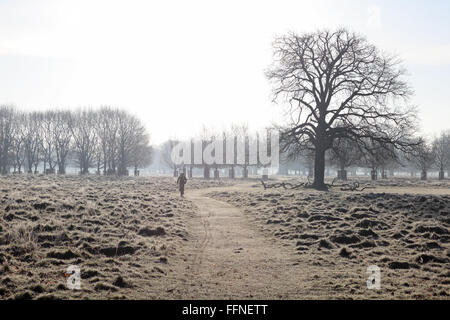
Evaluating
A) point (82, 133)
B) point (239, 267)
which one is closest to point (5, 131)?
point (82, 133)

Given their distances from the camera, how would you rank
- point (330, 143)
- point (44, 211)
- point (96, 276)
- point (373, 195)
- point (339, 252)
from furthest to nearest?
point (330, 143), point (373, 195), point (44, 211), point (339, 252), point (96, 276)

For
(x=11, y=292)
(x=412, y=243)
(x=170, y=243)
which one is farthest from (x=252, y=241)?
(x=11, y=292)

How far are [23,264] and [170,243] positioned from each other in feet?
16.9

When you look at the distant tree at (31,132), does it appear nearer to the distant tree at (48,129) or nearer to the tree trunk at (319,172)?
the distant tree at (48,129)

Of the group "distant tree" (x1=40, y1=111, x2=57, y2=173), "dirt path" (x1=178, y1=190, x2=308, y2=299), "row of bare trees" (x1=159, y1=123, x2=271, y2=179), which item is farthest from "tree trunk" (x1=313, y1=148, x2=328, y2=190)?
"distant tree" (x1=40, y1=111, x2=57, y2=173)

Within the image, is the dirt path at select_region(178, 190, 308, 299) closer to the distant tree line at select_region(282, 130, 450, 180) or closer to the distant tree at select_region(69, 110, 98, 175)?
the distant tree line at select_region(282, 130, 450, 180)

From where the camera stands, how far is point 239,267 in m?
11.0

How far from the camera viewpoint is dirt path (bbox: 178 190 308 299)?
28.8ft

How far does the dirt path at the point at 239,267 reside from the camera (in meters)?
8.79

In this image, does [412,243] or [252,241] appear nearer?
[412,243]

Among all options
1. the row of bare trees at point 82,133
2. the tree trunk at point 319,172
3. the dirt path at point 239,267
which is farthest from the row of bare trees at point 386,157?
the row of bare trees at point 82,133

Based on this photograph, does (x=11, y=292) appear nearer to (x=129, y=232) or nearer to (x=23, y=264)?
(x=23, y=264)
